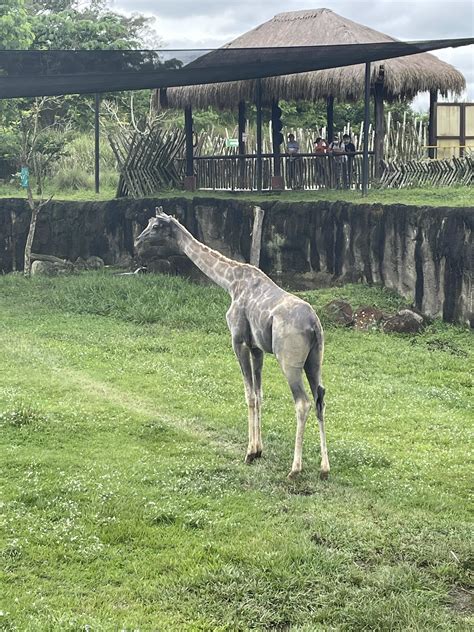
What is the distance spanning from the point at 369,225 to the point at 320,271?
1.37 metres

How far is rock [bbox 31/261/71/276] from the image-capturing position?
16.1m

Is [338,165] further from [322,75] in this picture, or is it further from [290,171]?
[322,75]

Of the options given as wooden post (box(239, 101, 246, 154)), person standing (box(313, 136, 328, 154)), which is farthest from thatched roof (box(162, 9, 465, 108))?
person standing (box(313, 136, 328, 154))

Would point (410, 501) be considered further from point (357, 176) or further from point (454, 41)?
point (357, 176)

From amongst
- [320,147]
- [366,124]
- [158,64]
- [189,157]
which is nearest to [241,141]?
[189,157]

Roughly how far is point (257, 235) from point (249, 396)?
24.9 ft

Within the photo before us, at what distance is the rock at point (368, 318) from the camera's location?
11.2 metres

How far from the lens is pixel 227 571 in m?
4.66

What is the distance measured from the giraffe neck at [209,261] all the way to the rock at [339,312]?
417cm

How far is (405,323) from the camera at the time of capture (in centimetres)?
1095

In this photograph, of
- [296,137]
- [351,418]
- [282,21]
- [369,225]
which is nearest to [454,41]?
[369,225]

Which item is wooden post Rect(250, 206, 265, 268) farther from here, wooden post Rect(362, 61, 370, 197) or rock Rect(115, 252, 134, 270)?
rock Rect(115, 252, 134, 270)

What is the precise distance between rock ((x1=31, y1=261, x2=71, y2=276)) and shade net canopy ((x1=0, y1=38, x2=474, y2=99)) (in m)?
3.86

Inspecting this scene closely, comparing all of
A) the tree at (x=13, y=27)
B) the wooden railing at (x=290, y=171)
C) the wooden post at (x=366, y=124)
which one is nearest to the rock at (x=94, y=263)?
the wooden railing at (x=290, y=171)
